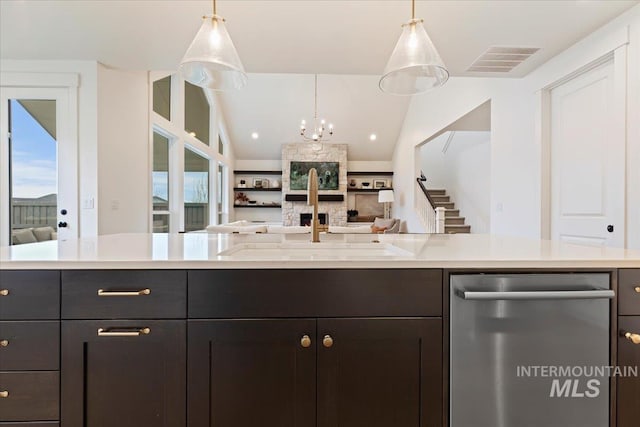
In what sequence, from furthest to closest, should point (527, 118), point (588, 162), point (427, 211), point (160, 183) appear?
1. point (427, 211)
2. point (160, 183)
3. point (527, 118)
4. point (588, 162)

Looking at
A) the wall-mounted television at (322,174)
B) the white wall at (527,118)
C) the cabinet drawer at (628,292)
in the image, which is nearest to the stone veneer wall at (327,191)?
the wall-mounted television at (322,174)

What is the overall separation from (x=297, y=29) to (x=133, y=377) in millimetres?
2635

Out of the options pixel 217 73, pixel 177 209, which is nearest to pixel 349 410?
pixel 217 73

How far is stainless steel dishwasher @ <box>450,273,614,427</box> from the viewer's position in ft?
3.84

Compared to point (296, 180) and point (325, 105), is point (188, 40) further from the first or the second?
point (296, 180)

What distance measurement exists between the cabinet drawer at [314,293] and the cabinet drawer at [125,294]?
0.06 m

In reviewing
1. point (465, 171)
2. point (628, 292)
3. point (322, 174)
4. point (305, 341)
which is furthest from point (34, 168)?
point (465, 171)

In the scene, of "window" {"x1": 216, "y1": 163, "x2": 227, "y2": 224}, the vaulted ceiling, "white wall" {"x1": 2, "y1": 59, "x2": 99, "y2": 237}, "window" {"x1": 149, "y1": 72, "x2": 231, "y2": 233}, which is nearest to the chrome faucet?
the vaulted ceiling

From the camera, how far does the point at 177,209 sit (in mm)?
5406

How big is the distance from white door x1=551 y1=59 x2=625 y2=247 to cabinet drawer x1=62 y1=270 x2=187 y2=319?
10.3ft

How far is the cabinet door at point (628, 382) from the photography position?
3.86 ft

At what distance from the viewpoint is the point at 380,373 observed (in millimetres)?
1164

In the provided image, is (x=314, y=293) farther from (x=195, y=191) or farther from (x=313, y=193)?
(x=195, y=191)

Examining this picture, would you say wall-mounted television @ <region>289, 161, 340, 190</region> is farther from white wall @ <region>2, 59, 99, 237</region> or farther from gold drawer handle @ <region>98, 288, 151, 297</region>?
gold drawer handle @ <region>98, 288, 151, 297</region>
